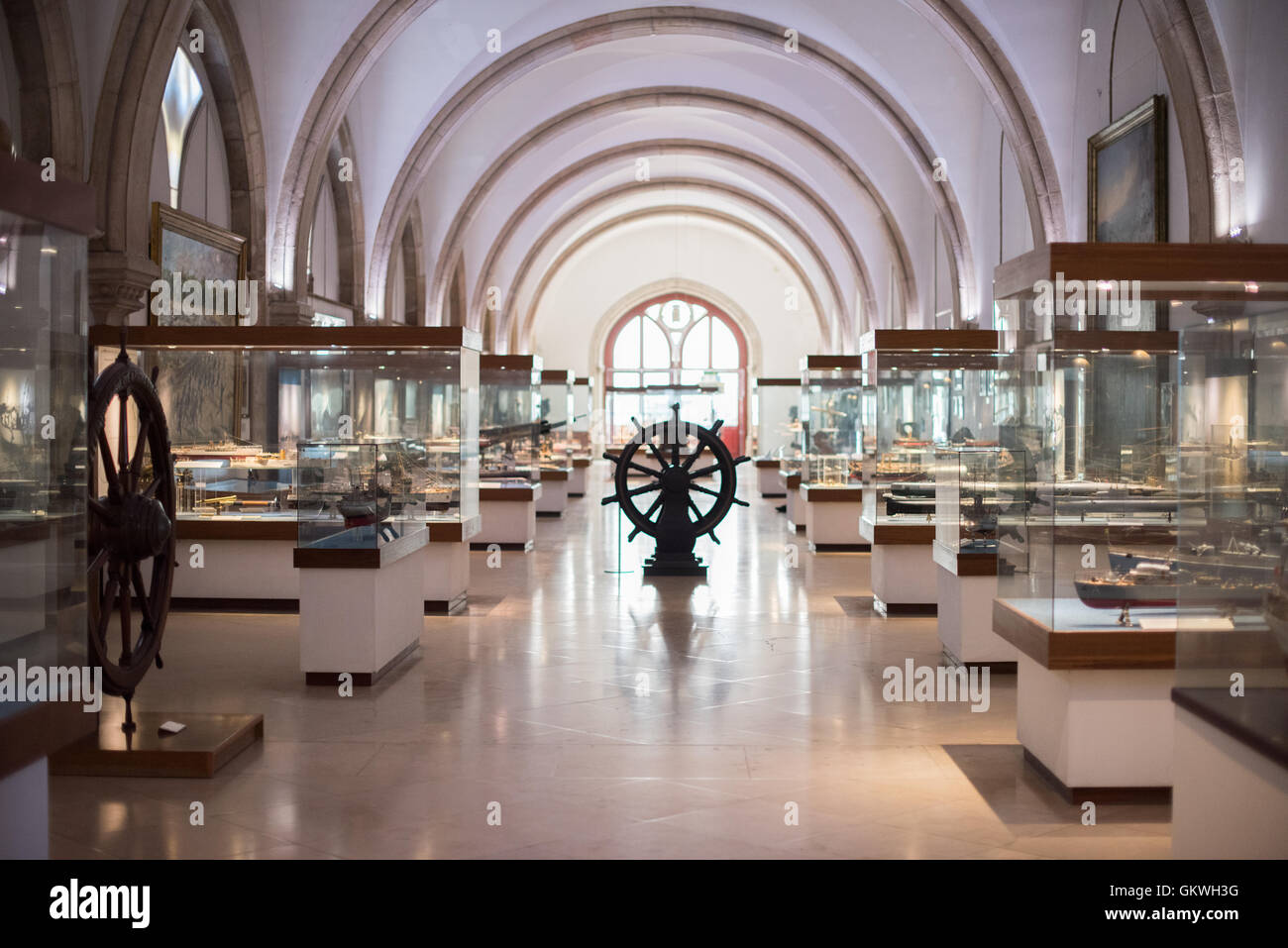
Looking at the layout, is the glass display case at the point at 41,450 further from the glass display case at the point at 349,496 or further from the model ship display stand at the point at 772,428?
the model ship display stand at the point at 772,428

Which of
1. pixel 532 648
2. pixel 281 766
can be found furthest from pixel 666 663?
pixel 281 766

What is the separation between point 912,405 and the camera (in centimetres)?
1033

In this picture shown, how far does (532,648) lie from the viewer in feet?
26.7

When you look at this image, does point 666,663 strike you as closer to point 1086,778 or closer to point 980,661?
point 980,661

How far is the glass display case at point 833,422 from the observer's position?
551 inches

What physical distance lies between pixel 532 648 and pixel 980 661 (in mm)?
2935

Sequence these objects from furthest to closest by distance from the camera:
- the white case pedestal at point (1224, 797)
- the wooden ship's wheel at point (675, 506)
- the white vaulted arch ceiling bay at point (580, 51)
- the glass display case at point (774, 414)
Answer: the glass display case at point (774, 414) < the white vaulted arch ceiling bay at point (580, 51) < the wooden ship's wheel at point (675, 506) < the white case pedestal at point (1224, 797)

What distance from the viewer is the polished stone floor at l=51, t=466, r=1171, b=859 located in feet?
14.6

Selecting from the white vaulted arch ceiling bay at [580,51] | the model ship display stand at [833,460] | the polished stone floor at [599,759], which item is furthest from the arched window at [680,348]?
the polished stone floor at [599,759]

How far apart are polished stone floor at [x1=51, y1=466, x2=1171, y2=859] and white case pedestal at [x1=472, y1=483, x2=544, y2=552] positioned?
474cm

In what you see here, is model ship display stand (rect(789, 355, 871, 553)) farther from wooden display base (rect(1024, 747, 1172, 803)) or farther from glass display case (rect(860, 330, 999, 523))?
wooden display base (rect(1024, 747, 1172, 803))

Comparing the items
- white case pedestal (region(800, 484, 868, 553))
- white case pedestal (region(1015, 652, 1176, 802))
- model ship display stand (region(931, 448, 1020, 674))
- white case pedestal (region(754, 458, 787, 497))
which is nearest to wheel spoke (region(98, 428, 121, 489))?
white case pedestal (region(1015, 652, 1176, 802))

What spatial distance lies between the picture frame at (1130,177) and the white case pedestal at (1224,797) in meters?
8.36

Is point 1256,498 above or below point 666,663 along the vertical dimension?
above
